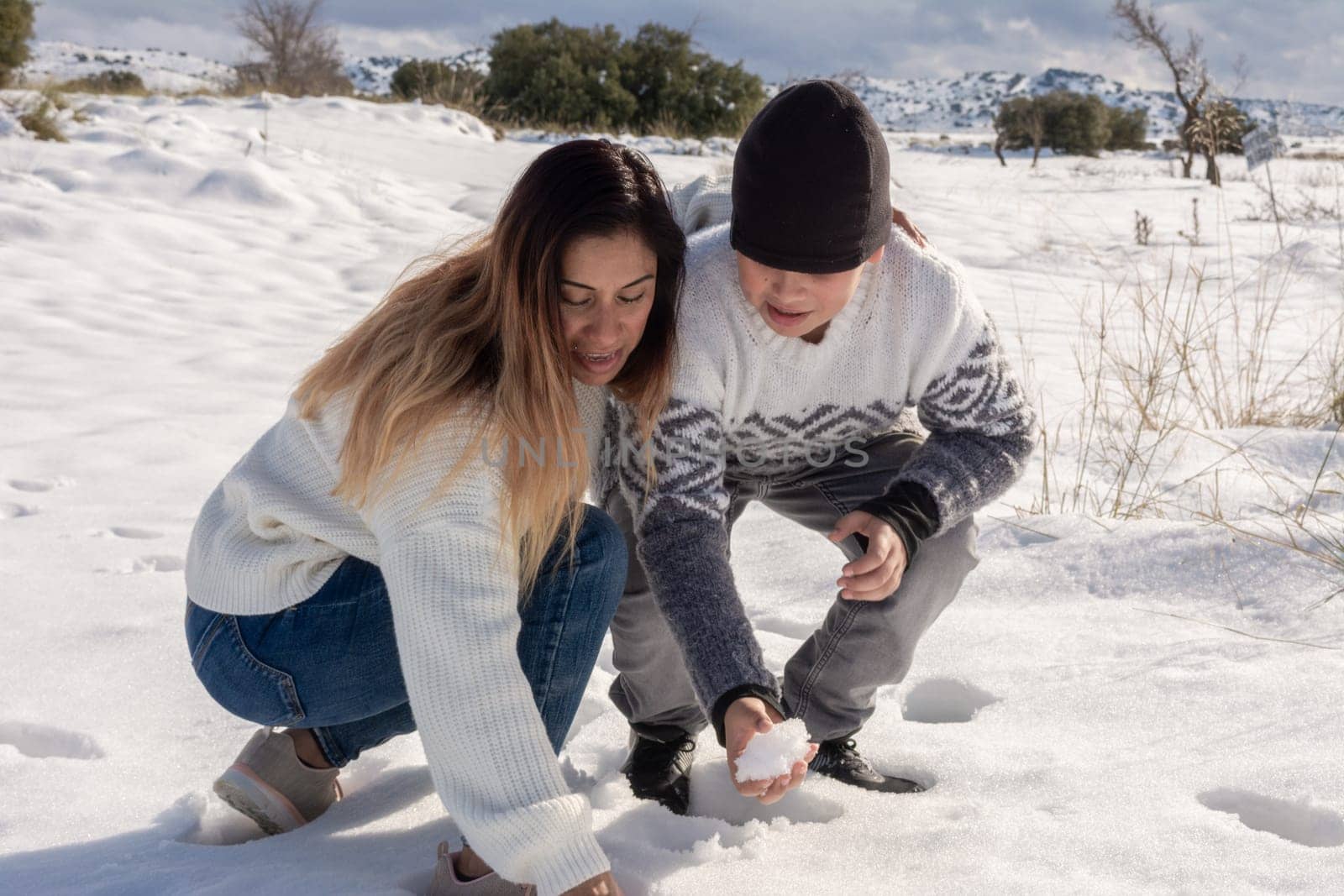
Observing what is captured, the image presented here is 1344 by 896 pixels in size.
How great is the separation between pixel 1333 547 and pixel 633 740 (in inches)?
64.5

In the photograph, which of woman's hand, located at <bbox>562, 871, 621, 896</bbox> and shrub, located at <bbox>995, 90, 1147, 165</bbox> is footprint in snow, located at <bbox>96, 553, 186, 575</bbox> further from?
shrub, located at <bbox>995, 90, 1147, 165</bbox>

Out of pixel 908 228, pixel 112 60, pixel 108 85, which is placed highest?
pixel 112 60

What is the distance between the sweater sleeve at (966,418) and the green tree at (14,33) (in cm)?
1075

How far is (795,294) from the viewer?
1.72 metres

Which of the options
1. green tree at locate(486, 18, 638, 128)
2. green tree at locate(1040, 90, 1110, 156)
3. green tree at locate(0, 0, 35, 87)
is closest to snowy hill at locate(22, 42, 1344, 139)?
green tree at locate(1040, 90, 1110, 156)

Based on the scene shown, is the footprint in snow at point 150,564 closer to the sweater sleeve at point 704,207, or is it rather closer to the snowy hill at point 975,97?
the sweater sleeve at point 704,207

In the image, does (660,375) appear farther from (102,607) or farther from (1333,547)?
(1333,547)

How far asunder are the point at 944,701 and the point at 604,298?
1090 mm

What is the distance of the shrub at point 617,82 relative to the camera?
46.9 ft

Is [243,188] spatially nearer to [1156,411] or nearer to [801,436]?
[1156,411]

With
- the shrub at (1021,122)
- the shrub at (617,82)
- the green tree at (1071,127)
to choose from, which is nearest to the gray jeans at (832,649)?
the shrub at (617,82)

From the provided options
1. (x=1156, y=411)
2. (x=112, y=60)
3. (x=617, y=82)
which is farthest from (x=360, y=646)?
(x=112, y=60)

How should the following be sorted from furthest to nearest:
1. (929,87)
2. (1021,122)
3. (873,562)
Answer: (929,87), (1021,122), (873,562)

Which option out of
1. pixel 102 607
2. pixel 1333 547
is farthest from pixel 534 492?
pixel 1333 547
